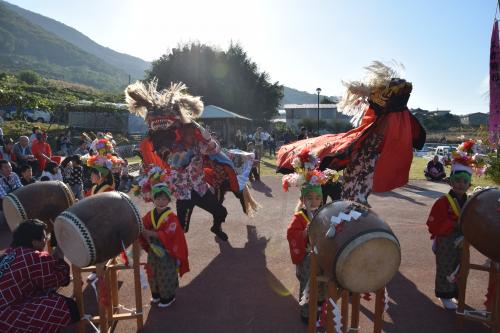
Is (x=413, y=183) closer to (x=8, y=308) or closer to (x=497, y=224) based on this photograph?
(x=497, y=224)

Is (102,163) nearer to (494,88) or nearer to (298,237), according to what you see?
(298,237)

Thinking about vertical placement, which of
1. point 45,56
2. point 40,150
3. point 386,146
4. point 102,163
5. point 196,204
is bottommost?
point 196,204

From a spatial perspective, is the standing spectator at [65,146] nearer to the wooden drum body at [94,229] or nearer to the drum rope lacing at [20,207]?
the drum rope lacing at [20,207]

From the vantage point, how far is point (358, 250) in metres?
2.63

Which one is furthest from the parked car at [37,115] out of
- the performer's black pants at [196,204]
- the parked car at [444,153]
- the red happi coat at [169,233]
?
the red happi coat at [169,233]

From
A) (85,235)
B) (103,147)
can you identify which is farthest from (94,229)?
(103,147)

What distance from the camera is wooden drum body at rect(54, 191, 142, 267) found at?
296 cm

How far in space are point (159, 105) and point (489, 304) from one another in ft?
14.0

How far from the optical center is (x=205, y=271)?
16.2 ft

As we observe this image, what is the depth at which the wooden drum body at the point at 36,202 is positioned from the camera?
3.80 metres

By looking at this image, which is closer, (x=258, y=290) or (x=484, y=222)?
(x=484, y=222)

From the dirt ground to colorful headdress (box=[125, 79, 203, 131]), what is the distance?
1.82 m

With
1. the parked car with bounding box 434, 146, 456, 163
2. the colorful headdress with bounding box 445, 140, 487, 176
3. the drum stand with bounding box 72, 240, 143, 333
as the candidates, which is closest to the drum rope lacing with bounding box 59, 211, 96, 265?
the drum stand with bounding box 72, 240, 143, 333

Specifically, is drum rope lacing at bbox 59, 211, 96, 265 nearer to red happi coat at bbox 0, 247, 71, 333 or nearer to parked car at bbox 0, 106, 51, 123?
red happi coat at bbox 0, 247, 71, 333
